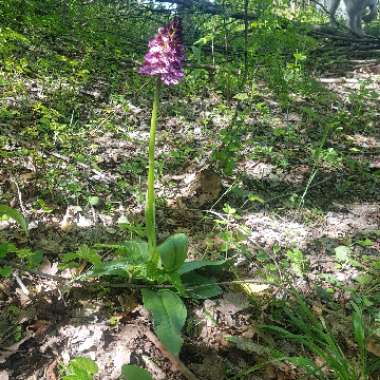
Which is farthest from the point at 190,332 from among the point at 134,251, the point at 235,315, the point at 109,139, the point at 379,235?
the point at 109,139

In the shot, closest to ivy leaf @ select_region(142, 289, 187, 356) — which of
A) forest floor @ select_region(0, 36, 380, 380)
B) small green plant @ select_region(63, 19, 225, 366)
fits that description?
small green plant @ select_region(63, 19, 225, 366)

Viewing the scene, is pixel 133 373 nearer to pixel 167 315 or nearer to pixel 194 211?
pixel 167 315

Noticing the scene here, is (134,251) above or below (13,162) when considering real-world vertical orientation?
below

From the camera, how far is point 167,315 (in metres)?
2.13

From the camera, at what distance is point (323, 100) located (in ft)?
18.5

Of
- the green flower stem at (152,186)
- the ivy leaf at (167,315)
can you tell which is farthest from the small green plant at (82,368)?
the green flower stem at (152,186)

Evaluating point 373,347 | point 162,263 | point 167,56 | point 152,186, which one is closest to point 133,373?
point 162,263

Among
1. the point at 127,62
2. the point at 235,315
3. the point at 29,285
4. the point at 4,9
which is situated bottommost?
the point at 235,315

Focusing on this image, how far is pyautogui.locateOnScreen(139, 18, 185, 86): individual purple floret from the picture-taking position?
2.21 metres

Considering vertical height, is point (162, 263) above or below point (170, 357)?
above

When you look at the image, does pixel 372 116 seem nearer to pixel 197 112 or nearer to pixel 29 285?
pixel 197 112

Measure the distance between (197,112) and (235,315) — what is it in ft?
10.5

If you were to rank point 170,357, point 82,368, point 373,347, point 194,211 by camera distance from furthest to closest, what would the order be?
point 194,211
point 373,347
point 170,357
point 82,368

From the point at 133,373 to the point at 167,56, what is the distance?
1.59 m
